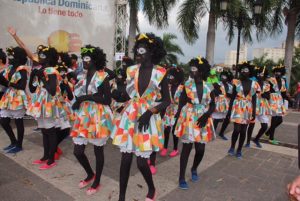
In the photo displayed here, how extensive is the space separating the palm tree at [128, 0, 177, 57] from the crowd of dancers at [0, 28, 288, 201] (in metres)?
6.33

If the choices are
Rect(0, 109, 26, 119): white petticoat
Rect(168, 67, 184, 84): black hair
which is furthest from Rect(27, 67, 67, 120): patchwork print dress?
Rect(168, 67, 184, 84): black hair

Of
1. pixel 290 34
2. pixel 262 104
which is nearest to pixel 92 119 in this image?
pixel 262 104

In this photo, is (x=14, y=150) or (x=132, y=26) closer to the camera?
(x=14, y=150)

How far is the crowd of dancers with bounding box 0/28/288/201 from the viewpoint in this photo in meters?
3.47

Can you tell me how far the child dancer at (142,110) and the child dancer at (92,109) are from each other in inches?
20.6

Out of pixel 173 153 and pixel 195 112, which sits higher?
pixel 195 112

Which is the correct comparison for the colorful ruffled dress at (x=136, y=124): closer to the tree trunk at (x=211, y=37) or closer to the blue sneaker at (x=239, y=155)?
the blue sneaker at (x=239, y=155)

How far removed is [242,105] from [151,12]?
794 centimetres

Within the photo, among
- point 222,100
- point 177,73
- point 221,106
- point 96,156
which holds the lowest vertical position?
point 96,156

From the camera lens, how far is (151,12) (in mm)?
12586

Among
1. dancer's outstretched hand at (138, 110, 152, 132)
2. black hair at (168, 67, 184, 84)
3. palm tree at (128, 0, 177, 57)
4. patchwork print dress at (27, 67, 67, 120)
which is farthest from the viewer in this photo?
palm tree at (128, 0, 177, 57)

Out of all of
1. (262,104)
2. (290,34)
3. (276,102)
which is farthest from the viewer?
(290,34)

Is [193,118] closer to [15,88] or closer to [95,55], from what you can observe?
[95,55]

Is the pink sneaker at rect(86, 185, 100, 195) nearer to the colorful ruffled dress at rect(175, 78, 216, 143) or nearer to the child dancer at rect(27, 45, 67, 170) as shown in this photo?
the child dancer at rect(27, 45, 67, 170)
